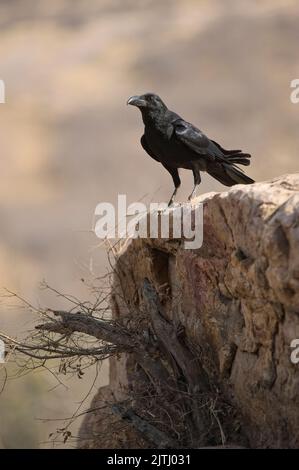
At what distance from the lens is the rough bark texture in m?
5.46

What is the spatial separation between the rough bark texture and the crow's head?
50.6 inches

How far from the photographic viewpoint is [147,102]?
26.7ft

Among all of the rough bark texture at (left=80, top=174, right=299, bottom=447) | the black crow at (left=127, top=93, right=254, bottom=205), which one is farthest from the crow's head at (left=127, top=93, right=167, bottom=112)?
the rough bark texture at (left=80, top=174, right=299, bottom=447)

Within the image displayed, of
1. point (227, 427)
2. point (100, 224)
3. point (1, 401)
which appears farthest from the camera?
point (1, 401)

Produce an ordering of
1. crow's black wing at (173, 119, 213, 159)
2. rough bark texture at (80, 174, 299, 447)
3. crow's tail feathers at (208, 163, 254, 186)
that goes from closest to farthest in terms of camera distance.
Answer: rough bark texture at (80, 174, 299, 447)
crow's black wing at (173, 119, 213, 159)
crow's tail feathers at (208, 163, 254, 186)

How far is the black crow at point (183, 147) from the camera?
8.04 meters

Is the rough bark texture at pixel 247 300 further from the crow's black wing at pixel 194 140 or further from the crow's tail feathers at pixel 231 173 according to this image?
the crow's tail feathers at pixel 231 173

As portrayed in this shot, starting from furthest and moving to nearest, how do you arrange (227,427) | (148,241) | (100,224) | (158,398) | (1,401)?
(1,401)
(100,224)
(148,241)
(158,398)
(227,427)

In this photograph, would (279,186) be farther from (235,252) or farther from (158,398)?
(158,398)

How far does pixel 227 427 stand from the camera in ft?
20.6

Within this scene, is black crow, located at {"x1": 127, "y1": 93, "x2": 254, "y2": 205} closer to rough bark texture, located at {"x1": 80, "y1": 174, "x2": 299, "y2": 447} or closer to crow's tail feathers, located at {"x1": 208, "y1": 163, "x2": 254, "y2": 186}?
crow's tail feathers, located at {"x1": 208, "y1": 163, "x2": 254, "y2": 186}

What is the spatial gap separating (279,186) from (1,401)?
1108 centimetres

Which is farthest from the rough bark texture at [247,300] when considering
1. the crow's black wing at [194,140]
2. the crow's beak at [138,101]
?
the crow's beak at [138,101]

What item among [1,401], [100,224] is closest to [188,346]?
[100,224]
